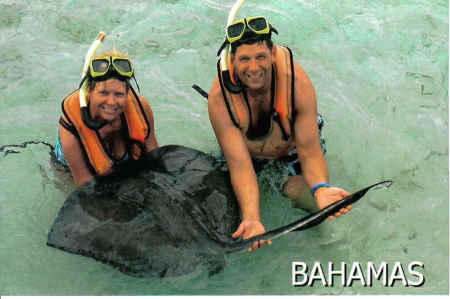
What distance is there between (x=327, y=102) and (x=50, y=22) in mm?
4325

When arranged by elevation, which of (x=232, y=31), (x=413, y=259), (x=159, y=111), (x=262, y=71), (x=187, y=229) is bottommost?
(x=413, y=259)

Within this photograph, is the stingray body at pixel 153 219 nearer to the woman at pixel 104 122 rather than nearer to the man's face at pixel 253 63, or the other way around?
the woman at pixel 104 122

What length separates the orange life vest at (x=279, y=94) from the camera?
14.1 ft

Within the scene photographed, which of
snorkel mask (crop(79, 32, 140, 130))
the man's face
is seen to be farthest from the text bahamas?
snorkel mask (crop(79, 32, 140, 130))

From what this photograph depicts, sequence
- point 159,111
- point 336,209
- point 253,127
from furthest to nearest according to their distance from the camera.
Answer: point 159,111, point 253,127, point 336,209

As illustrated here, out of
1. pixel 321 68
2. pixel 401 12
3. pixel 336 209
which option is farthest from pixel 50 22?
pixel 336 209

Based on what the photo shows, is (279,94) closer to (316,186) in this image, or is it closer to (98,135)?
(316,186)

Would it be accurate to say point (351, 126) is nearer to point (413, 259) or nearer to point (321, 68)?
point (321, 68)

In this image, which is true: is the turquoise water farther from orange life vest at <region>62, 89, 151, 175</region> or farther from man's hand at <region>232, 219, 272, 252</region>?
orange life vest at <region>62, 89, 151, 175</region>

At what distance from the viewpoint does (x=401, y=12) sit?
7605 mm

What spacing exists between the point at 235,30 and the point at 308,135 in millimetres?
1077

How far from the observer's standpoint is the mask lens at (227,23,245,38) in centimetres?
404

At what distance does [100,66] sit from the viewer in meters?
4.18

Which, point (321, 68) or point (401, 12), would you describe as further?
point (401, 12)
